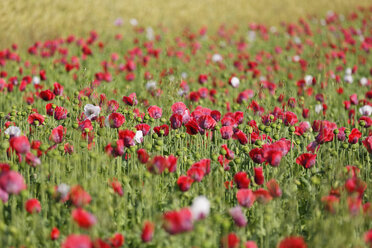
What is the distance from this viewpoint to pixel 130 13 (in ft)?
26.4

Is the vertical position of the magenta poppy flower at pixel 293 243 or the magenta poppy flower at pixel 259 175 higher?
the magenta poppy flower at pixel 259 175

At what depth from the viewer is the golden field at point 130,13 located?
625cm

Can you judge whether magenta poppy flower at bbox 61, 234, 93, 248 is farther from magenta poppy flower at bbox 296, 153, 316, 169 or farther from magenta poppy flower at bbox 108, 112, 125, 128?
magenta poppy flower at bbox 296, 153, 316, 169

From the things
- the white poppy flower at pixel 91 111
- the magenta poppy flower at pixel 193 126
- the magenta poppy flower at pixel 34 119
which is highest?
the white poppy flower at pixel 91 111

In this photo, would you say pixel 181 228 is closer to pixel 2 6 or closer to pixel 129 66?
pixel 129 66

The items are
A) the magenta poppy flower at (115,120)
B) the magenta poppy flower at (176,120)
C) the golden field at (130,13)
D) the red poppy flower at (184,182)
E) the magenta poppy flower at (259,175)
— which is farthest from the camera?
the golden field at (130,13)

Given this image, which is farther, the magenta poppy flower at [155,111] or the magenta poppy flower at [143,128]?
the magenta poppy flower at [155,111]

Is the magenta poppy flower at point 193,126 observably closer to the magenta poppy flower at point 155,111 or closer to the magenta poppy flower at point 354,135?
the magenta poppy flower at point 155,111

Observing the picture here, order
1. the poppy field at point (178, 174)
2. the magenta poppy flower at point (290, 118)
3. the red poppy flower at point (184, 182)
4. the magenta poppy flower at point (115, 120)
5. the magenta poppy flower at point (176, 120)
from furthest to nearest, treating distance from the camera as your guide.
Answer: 1. the magenta poppy flower at point (290, 118)
2. the magenta poppy flower at point (176, 120)
3. the magenta poppy flower at point (115, 120)
4. the red poppy flower at point (184, 182)
5. the poppy field at point (178, 174)

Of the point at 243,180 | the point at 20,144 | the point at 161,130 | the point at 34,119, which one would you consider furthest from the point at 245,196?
the point at 34,119

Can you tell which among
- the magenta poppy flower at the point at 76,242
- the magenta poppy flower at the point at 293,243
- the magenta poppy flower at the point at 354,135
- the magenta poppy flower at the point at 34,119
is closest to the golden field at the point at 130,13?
the magenta poppy flower at the point at 34,119

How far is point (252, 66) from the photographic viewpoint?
16.5 feet

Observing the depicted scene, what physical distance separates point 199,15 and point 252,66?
13.9 feet

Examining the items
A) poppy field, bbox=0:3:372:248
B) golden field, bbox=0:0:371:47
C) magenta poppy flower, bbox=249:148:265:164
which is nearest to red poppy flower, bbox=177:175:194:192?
poppy field, bbox=0:3:372:248
